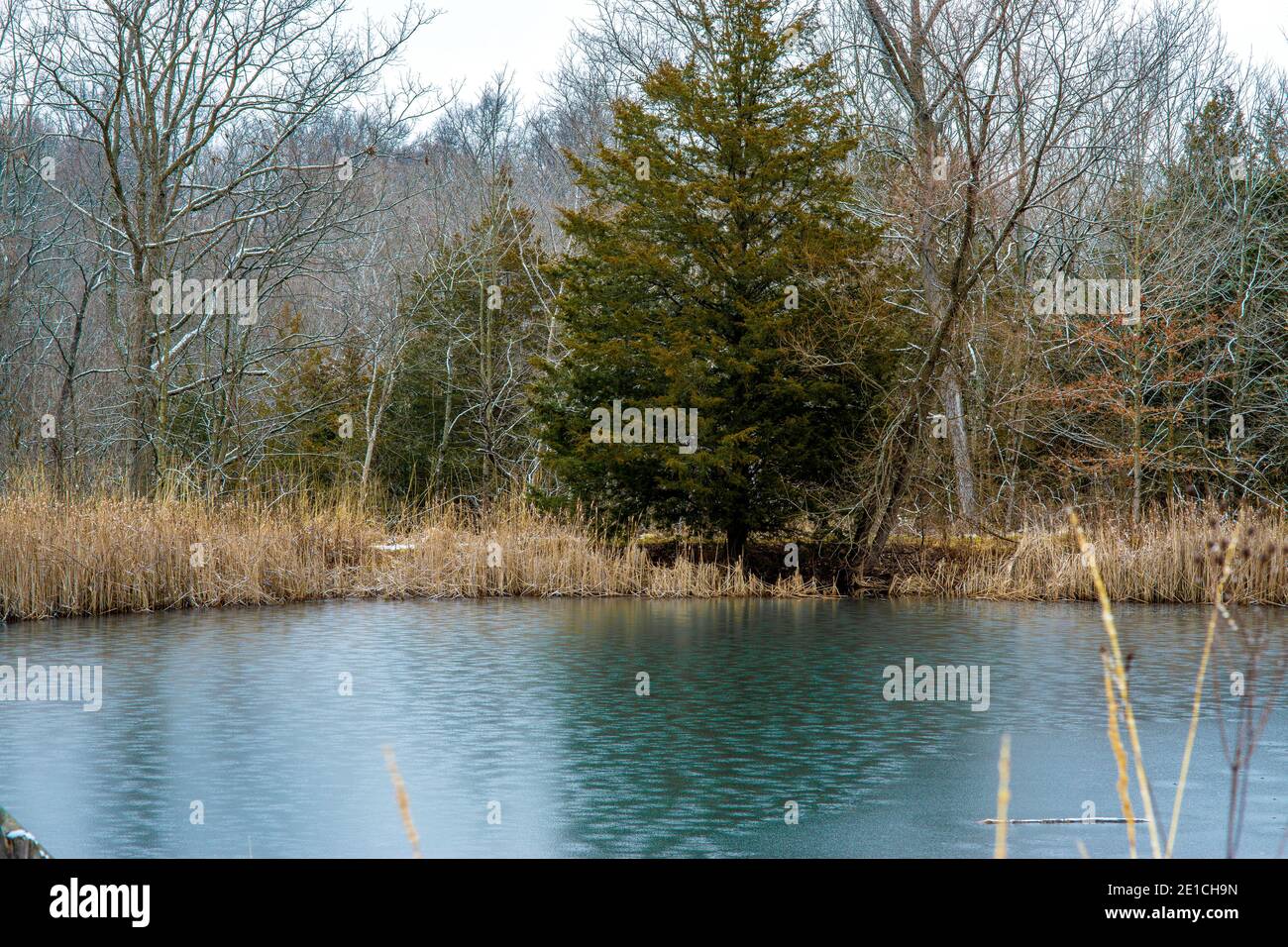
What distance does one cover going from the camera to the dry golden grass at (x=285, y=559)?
15570mm

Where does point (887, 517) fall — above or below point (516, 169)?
below

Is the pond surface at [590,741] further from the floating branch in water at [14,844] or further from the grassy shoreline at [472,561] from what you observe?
the floating branch in water at [14,844]

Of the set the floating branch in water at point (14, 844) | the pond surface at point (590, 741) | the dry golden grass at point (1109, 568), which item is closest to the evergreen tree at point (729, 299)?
the dry golden grass at point (1109, 568)

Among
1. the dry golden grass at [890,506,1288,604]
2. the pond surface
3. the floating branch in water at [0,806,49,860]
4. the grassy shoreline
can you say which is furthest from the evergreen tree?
the floating branch in water at [0,806,49,860]

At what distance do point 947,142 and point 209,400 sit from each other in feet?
45.1

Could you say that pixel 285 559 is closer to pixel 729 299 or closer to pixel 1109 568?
pixel 729 299

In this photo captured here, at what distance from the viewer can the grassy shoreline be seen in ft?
51.8

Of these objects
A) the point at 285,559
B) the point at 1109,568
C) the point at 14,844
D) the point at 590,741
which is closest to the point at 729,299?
the point at 1109,568

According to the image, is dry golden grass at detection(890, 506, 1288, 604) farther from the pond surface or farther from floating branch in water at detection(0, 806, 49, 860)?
floating branch in water at detection(0, 806, 49, 860)

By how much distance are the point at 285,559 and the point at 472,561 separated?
7.89ft

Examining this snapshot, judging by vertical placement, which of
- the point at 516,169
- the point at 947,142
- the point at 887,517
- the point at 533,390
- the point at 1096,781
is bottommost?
the point at 1096,781
